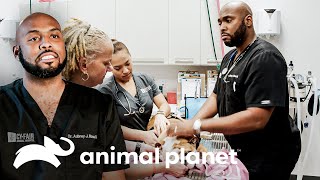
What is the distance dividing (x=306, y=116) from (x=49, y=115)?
1.13 m

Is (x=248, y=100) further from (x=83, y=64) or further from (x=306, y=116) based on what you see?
(x=83, y=64)

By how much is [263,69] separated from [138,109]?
1.66ft

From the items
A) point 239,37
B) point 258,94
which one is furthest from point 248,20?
point 258,94

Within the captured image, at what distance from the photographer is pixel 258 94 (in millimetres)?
1354

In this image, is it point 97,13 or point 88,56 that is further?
point 97,13

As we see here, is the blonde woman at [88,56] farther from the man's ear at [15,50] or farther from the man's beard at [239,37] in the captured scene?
the man's beard at [239,37]

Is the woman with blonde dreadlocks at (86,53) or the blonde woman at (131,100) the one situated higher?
the woman with blonde dreadlocks at (86,53)

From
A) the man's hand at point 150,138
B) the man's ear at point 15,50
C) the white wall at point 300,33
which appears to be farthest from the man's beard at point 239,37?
the man's ear at point 15,50

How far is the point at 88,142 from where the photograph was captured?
1.34 m

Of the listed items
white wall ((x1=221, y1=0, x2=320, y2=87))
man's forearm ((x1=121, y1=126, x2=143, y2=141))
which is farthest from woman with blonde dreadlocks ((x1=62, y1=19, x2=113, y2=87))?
white wall ((x1=221, y1=0, x2=320, y2=87))

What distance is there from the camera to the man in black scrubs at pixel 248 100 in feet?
4.50

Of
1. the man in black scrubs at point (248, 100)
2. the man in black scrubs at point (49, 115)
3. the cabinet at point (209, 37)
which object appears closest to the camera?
the man in black scrubs at point (49, 115)

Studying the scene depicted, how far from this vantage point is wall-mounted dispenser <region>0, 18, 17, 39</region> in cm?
135

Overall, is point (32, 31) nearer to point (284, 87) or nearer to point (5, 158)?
point (5, 158)
